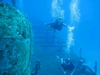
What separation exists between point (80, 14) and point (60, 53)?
76.0m

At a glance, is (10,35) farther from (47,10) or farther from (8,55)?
(47,10)

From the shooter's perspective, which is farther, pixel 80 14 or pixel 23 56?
pixel 80 14

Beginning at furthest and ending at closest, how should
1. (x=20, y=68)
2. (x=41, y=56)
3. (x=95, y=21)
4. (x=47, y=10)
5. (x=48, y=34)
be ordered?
(x=47, y=10) → (x=95, y=21) → (x=48, y=34) → (x=41, y=56) → (x=20, y=68)

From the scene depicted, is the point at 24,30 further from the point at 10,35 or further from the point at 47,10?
the point at 47,10

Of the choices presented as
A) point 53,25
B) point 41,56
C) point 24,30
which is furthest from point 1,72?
point 41,56

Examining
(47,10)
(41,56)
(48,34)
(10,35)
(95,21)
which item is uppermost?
(47,10)

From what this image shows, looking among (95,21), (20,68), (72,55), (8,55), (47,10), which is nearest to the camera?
(8,55)

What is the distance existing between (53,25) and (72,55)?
5.40 meters

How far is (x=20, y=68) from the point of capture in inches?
94.0

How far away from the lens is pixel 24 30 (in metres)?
2.51

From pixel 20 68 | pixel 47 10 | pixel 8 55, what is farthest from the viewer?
pixel 47 10

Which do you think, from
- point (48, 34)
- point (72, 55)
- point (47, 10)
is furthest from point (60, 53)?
point (47, 10)

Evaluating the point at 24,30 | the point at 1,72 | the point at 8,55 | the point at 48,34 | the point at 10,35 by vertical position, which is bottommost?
the point at 1,72

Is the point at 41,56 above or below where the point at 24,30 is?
above
